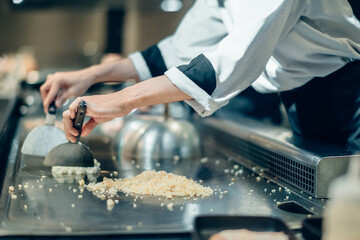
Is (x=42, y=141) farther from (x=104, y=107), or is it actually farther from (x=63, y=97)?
(x=104, y=107)

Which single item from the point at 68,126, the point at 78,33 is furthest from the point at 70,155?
the point at 78,33

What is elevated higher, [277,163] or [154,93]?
[154,93]

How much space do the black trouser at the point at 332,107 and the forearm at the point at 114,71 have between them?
1.99 ft

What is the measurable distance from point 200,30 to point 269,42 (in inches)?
26.9

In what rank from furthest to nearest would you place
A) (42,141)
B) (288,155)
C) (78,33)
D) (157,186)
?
1. (78,33)
2. (42,141)
3. (288,155)
4. (157,186)

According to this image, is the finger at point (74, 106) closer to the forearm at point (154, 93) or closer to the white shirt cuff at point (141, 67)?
the forearm at point (154, 93)

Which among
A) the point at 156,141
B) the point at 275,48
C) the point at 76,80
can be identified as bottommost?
the point at 156,141

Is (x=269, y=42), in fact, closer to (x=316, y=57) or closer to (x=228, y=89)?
(x=228, y=89)

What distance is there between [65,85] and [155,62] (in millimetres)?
338

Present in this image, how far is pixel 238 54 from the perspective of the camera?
1112 mm

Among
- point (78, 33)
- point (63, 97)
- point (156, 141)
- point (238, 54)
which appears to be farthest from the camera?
point (78, 33)

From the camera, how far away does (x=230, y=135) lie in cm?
196

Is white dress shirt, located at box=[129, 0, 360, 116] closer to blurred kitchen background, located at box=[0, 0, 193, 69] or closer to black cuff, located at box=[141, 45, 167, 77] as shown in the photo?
black cuff, located at box=[141, 45, 167, 77]

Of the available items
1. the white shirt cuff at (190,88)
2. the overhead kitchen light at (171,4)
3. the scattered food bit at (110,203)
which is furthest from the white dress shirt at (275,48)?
the overhead kitchen light at (171,4)
